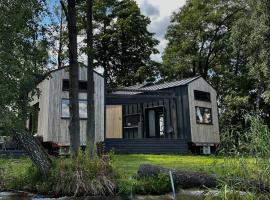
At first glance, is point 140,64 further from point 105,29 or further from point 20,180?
point 20,180

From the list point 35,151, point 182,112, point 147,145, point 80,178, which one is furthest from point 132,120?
point 80,178

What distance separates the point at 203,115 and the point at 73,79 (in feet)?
43.6

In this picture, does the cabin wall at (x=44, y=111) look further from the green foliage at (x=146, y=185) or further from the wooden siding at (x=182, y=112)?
the green foliage at (x=146, y=185)

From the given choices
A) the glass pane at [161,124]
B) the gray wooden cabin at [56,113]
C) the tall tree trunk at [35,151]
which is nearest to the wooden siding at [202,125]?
the glass pane at [161,124]

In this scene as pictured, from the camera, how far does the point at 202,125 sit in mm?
23312

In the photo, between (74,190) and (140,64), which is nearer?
(74,190)

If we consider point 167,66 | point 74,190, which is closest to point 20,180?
point 74,190

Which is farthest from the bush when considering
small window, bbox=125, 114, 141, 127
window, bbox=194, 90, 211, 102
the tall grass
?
small window, bbox=125, 114, 141, 127

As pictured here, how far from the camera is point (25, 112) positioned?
28.3 feet

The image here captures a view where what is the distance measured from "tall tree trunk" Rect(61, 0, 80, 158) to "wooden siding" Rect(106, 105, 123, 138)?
1332 centimetres

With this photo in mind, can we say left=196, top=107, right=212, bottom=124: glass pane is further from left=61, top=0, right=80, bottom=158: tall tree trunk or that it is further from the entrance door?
left=61, top=0, right=80, bottom=158: tall tree trunk

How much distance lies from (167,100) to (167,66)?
1092 cm

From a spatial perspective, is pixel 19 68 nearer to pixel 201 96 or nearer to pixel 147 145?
pixel 147 145

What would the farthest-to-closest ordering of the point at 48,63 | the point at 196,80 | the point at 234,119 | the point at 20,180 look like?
1. the point at 234,119
2. the point at 196,80
3. the point at 48,63
4. the point at 20,180
